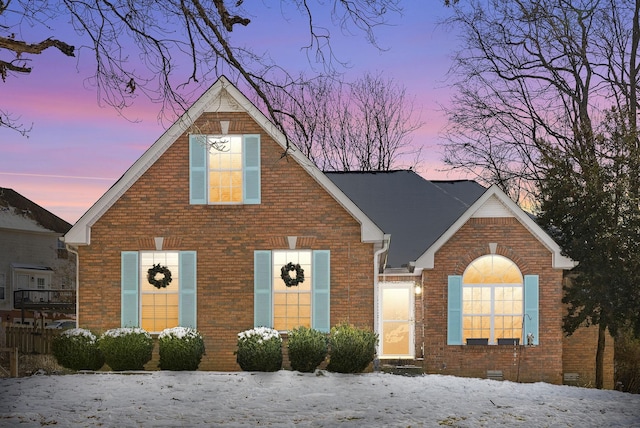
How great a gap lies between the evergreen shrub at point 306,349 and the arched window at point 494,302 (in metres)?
5.22

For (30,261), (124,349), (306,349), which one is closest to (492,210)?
(306,349)

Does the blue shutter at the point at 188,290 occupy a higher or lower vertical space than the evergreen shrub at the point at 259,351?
higher

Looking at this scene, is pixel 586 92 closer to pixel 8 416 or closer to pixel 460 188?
pixel 460 188

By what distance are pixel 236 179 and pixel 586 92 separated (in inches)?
572

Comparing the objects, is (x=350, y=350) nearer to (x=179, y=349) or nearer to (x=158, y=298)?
(x=179, y=349)

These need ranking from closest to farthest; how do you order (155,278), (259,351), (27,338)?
(259,351)
(155,278)
(27,338)

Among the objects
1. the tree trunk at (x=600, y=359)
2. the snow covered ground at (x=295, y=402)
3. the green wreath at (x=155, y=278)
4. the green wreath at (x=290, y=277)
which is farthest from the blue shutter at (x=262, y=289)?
the tree trunk at (x=600, y=359)

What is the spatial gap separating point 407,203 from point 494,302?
16.8 feet

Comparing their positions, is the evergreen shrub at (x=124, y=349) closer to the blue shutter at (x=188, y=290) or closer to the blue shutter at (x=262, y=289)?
the blue shutter at (x=188, y=290)

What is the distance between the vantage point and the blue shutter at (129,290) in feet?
68.1

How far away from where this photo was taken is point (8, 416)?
1355 centimetres

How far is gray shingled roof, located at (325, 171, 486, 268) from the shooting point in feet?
81.5

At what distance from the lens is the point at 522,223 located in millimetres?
22797

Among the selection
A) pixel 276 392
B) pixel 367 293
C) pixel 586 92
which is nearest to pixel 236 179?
pixel 367 293
